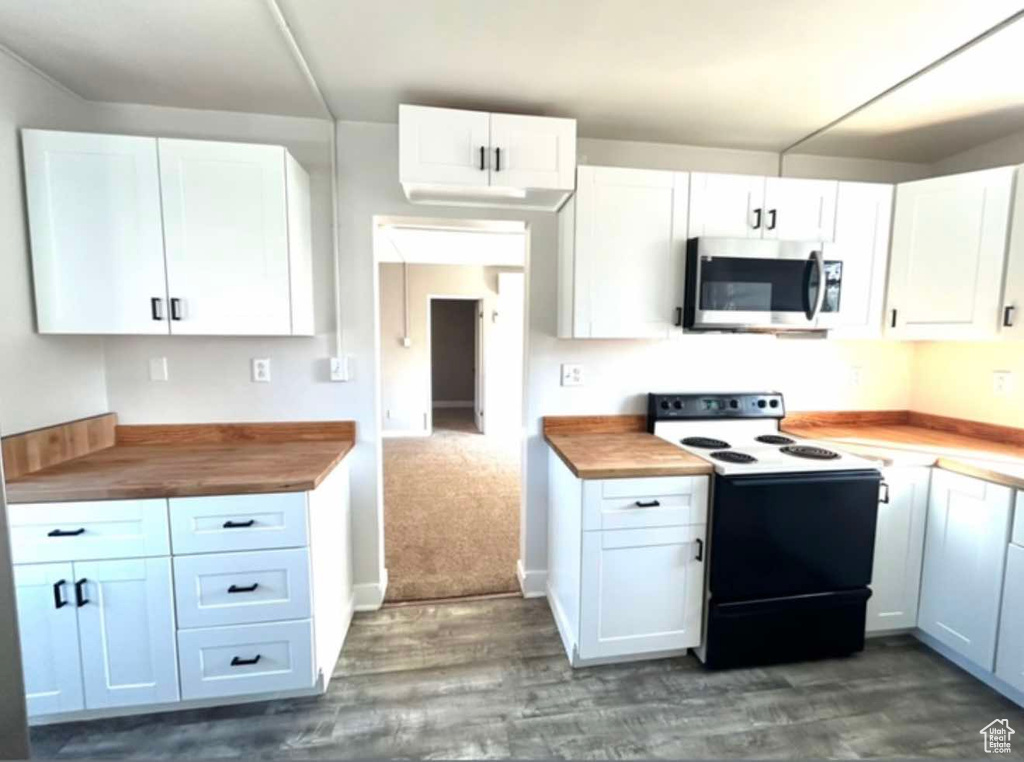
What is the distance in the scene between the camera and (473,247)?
4.85 meters

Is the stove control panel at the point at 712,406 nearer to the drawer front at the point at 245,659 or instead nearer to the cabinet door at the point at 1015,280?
the cabinet door at the point at 1015,280

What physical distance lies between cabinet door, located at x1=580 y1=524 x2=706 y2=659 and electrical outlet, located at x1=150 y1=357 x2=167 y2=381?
2.09m

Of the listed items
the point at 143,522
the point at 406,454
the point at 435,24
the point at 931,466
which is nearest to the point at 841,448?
the point at 931,466

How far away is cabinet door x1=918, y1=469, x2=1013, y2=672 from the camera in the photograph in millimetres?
1783

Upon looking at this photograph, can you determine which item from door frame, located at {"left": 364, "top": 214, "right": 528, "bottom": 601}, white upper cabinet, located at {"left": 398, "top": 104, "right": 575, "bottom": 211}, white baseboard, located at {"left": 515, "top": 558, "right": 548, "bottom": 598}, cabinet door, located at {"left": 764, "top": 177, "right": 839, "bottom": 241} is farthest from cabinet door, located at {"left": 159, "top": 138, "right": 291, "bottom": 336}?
cabinet door, located at {"left": 764, "top": 177, "right": 839, "bottom": 241}

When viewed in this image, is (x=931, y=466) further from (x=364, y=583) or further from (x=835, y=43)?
(x=364, y=583)

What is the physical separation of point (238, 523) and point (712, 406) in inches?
88.4

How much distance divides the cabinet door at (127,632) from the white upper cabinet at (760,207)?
260 cm

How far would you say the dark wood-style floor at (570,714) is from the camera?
5.21 feet

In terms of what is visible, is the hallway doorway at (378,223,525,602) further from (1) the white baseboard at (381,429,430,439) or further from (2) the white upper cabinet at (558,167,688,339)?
(2) the white upper cabinet at (558,167,688,339)

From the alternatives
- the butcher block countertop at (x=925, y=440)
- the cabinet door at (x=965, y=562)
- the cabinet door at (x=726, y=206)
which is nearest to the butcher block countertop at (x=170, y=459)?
the cabinet door at (x=726, y=206)

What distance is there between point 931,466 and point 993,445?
512mm

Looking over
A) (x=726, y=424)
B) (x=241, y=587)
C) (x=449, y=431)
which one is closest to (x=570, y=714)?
(x=241, y=587)

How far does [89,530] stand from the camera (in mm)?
1563
